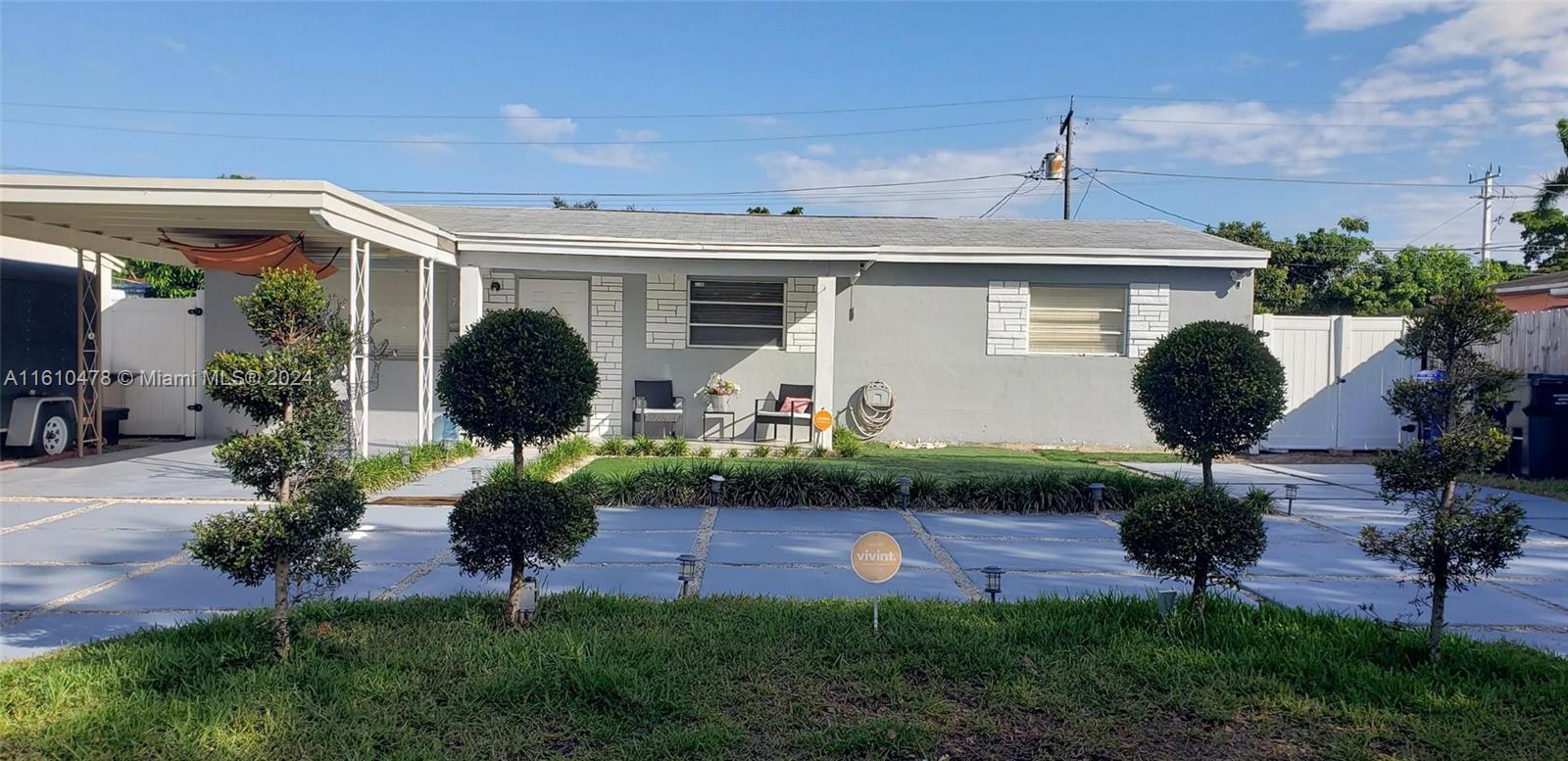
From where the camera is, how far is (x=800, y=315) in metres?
13.7

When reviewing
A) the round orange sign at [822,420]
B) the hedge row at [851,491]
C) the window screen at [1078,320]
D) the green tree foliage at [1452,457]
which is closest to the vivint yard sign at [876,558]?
the green tree foliage at [1452,457]

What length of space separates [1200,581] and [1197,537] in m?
0.30

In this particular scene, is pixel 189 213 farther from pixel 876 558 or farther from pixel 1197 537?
pixel 1197 537

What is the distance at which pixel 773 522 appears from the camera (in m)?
7.78

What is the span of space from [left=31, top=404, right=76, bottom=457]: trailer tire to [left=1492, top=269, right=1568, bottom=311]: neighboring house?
2060cm

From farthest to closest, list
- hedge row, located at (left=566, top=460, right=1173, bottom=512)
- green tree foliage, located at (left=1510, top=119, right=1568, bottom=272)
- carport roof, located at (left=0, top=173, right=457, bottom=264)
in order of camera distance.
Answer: green tree foliage, located at (left=1510, top=119, right=1568, bottom=272) → hedge row, located at (left=566, top=460, right=1173, bottom=512) → carport roof, located at (left=0, top=173, right=457, bottom=264)

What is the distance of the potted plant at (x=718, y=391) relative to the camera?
12.9 metres

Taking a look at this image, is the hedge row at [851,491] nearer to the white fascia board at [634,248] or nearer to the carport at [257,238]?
the carport at [257,238]

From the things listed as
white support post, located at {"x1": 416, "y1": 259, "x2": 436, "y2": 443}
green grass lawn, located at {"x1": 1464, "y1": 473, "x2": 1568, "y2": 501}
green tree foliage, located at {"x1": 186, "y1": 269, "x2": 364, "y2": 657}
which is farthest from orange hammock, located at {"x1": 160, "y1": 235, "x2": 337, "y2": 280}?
green grass lawn, located at {"x1": 1464, "y1": 473, "x2": 1568, "y2": 501}

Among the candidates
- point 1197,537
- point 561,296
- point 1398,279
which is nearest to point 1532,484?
point 1197,537

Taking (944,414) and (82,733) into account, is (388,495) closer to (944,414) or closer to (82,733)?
(82,733)

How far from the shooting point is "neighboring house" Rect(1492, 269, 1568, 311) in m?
14.8

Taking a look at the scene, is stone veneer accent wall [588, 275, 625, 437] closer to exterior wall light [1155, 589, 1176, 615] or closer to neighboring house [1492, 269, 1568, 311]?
exterior wall light [1155, 589, 1176, 615]

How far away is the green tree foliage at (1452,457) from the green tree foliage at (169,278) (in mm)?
19065
